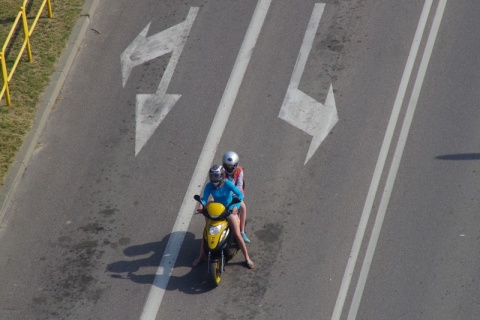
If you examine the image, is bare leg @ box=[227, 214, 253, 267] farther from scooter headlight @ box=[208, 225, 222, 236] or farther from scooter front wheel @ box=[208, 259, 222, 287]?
scooter front wheel @ box=[208, 259, 222, 287]

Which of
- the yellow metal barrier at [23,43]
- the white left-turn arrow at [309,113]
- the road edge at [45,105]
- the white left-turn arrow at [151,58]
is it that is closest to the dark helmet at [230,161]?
the white left-turn arrow at [309,113]

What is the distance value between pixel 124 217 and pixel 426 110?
5.70 m

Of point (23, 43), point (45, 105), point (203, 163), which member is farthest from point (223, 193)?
point (23, 43)

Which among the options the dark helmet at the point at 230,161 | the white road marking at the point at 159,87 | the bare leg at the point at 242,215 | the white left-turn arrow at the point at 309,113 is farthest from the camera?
the white road marking at the point at 159,87

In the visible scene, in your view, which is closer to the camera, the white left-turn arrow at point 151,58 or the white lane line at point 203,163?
the white lane line at point 203,163

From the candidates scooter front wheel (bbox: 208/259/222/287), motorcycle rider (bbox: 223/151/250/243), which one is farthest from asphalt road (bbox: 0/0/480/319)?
motorcycle rider (bbox: 223/151/250/243)

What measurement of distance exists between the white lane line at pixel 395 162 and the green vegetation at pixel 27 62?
20.5ft

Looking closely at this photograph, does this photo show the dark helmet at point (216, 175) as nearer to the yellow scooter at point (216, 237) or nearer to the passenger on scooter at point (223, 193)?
the passenger on scooter at point (223, 193)

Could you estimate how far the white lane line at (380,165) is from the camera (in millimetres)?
15266

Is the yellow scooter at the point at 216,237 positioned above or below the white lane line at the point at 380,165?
below

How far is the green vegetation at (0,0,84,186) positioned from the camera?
17938 mm

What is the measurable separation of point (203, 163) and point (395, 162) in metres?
3.25

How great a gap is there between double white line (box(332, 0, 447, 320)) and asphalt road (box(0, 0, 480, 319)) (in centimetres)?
3

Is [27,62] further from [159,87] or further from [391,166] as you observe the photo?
[391,166]
